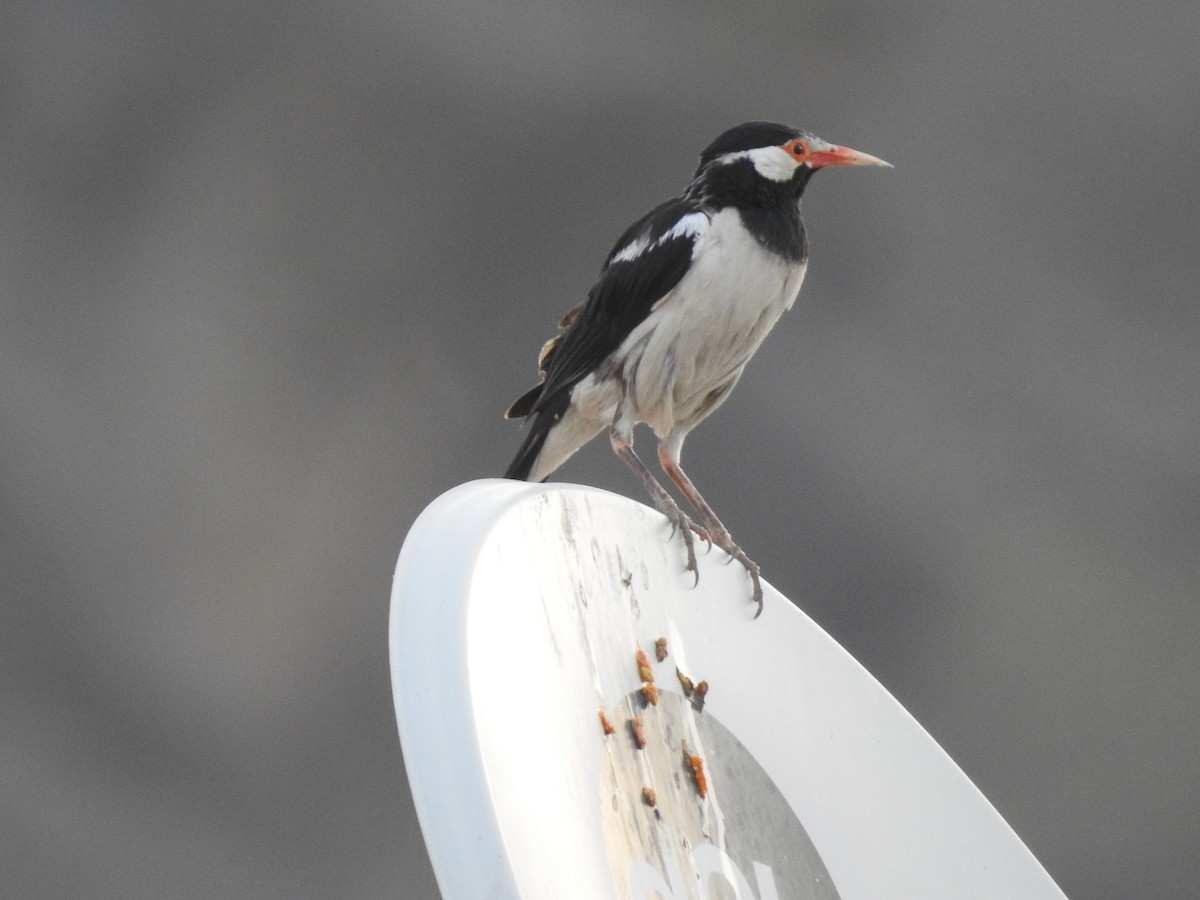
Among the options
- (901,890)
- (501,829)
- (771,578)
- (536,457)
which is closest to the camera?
(501,829)

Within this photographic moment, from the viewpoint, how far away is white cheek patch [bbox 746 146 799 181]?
2.05m

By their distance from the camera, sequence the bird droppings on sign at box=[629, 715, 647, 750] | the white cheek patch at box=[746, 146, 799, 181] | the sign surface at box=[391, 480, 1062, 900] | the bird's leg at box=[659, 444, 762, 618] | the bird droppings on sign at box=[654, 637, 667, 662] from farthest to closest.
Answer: the white cheek patch at box=[746, 146, 799, 181], the bird's leg at box=[659, 444, 762, 618], the bird droppings on sign at box=[654, 637, 667, 662], the bird droppings on sign at box=[629, 715, 647, 750], the sign surface at box=[391, 480, 1062, 900]

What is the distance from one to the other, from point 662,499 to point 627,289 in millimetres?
384

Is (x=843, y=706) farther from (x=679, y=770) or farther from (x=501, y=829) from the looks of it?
(x=501, y=829)

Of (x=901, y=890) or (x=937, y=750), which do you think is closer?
(x=901, y=890)

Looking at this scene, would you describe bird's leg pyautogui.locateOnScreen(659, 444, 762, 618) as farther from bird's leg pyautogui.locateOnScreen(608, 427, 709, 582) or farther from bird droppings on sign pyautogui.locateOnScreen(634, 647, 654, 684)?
bird droppings on sign pyautogui.locateOnScreen(634, 647, 654, 684)

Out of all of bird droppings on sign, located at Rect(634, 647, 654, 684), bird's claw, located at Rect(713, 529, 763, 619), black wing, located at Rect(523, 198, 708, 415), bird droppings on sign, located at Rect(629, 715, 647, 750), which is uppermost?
black wing, located at Rect(523, 198, 708, 415)

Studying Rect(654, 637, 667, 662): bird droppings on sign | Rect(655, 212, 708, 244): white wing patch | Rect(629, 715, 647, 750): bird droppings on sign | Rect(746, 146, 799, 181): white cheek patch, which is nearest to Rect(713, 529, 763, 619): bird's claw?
Rect(654, 637, 667, 662): bird droppings on sign

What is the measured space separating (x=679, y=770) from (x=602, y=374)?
1.01 m

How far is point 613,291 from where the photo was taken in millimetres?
2027

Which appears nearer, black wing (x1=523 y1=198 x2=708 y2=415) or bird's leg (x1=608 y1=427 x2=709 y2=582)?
bird's leg (x1=608 y1=427 x2=709 y2=582)

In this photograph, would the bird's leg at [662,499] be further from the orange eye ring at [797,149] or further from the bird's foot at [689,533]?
the orange eye ring at [797,149]

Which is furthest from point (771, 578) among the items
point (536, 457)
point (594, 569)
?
point (594, 569)

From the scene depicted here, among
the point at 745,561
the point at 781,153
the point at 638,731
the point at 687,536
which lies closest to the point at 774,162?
the point at 781,153
